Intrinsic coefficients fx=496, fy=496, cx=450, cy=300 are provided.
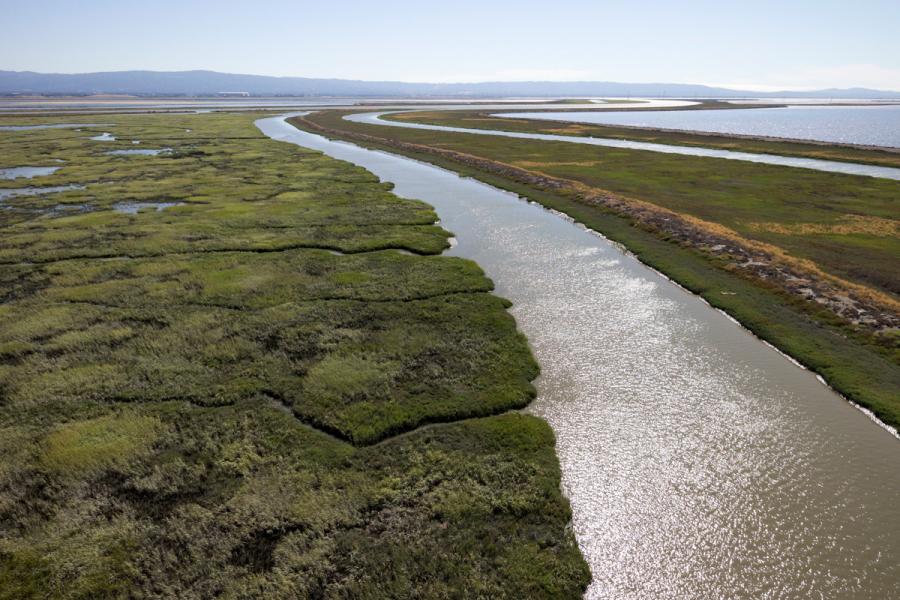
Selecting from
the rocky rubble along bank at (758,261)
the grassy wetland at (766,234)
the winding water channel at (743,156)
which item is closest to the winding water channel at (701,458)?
the grassy wetland at (766,234)

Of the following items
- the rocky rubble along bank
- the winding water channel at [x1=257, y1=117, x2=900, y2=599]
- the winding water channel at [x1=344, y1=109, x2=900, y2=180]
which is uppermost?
the winding water channel at [x1=344, y1=109, x2=900, y2=180]

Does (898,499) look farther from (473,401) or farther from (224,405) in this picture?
(224,405)

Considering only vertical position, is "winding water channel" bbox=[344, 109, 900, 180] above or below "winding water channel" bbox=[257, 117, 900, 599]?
above

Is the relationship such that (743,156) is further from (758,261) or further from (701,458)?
(701,458)

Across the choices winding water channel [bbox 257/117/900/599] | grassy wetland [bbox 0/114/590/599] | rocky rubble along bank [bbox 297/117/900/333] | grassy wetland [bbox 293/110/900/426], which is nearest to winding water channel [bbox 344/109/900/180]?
grassy wetland [bbox 293/110/900/426]

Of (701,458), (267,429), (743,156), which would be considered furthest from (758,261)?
(743,156)

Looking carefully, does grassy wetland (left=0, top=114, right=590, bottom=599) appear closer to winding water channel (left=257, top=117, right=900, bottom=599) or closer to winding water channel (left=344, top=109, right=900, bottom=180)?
winding water channel (left=257, top=117, right=900, bottom=599)

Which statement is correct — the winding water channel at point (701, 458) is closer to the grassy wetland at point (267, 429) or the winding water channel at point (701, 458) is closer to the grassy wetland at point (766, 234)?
the grassy wetland at point (267, 429)
